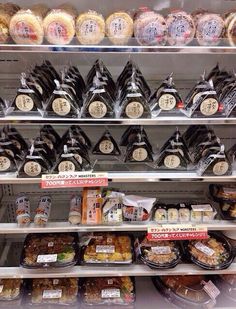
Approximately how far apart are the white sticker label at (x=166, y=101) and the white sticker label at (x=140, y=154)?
0.88 feet

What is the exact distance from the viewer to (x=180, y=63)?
7.82ft

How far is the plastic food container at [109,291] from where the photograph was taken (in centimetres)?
233

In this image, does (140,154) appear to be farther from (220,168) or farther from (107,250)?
(107,250)

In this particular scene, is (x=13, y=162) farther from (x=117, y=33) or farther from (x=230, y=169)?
(x=230, y=169)

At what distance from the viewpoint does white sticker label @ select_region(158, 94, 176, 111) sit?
204 cm

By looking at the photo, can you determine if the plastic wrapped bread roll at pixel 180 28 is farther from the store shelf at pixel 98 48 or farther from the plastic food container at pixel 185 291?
the plastic food container at pixel 185 291

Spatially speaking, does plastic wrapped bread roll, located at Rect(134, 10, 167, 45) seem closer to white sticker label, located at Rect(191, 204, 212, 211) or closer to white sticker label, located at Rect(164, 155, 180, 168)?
white sticker label, located at Rect(164, 155, 180, 168)

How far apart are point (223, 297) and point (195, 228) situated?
1.82 ft

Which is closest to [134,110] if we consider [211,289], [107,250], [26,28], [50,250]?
[26,28]

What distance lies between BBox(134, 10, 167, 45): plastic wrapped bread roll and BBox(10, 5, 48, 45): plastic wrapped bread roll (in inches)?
18.0

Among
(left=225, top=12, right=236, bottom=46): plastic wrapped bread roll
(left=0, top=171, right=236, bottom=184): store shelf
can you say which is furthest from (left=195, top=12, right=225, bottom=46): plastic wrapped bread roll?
(left=0, top=171, right=236, bottom=184): store shelf

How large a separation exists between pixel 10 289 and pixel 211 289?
1.17m

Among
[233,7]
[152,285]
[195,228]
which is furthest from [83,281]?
[233,7]

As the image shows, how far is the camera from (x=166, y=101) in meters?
2.04
